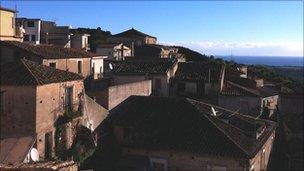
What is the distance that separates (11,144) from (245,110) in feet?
64.8

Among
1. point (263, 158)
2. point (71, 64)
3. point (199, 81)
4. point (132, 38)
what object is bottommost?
point (263, 158)

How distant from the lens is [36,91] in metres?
21.2

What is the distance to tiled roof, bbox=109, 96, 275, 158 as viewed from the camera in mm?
23453

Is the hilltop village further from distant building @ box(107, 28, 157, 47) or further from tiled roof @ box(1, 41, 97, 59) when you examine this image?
distant building @ box(107, 28, 157, 47)

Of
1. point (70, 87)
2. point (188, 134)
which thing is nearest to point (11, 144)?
point (70, 87)

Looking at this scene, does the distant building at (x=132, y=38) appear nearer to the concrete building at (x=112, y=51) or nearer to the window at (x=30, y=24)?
the concrete building at (x=112, y=51)

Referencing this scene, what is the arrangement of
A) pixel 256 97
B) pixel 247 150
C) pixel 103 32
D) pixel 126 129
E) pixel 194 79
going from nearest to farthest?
pixel 247 150, pixel 126 129, pixel 256 97, pixel 194 79, pixel 103 32

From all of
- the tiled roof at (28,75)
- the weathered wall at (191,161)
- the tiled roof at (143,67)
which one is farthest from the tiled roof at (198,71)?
the tiled roof at (28,75)

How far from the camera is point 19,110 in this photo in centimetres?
2147

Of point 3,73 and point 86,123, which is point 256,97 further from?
point 3,73

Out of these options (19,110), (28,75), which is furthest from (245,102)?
(19,110)

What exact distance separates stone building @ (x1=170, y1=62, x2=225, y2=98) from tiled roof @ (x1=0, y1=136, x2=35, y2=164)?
1978 centimetres

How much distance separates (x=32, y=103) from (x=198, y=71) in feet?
69.0

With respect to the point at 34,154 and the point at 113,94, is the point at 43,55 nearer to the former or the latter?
the point at 113,94
